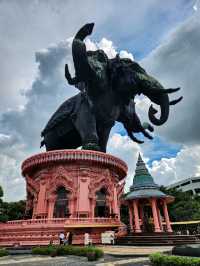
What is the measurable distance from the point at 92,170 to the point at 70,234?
6.63 metres

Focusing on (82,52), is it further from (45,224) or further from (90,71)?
(45,224)

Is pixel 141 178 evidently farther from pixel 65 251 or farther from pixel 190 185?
pixel 190 185

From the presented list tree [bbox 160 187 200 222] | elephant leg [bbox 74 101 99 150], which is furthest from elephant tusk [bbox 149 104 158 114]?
tree [bbox 160 187 200 222]

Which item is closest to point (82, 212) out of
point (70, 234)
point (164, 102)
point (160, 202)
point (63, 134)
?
point (70, 234)

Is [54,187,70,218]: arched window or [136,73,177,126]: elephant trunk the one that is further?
[136,73,177,126]: elephant trunk

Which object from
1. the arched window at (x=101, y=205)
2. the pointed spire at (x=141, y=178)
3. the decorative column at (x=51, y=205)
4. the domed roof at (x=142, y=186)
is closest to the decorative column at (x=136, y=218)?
the domed roof at (x=142, y=186)

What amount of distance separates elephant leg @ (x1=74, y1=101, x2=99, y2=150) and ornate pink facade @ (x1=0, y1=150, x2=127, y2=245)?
2788mm

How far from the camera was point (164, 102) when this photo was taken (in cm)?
2727

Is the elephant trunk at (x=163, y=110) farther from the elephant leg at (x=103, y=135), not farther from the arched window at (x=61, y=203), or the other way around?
the arched window at (x=61, y=203)

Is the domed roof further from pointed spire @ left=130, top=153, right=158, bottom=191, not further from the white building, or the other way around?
the white building

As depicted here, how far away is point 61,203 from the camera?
77.6 feet

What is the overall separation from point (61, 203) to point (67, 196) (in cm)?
89

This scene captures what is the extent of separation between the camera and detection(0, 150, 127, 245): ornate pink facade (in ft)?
65.9

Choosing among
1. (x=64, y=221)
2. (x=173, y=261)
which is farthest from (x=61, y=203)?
(x=173, y=261)
